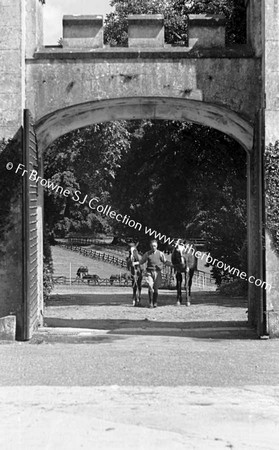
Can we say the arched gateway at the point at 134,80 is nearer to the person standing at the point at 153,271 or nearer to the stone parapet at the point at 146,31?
the stone parapet at the point at 146,31

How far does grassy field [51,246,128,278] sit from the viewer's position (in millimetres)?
54406

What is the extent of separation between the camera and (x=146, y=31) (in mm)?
13562

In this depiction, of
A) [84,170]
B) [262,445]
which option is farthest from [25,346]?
[84,170]

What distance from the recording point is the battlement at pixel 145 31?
13547mm

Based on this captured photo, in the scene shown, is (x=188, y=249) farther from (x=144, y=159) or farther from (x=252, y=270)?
(x=252, y=270)

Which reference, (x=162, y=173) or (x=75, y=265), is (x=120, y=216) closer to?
(x=162, y=173)

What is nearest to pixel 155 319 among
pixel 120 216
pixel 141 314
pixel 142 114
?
pixel 141 314

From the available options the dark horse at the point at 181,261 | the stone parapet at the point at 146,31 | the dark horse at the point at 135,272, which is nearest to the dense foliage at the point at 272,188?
the stone parapet at the point at 146,31

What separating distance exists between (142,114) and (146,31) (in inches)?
65.3

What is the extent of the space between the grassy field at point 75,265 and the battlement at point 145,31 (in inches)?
1552

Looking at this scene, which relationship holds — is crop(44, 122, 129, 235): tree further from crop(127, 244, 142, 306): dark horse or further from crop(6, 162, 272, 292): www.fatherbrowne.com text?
crop(127, 244, 142, 306): dark horse

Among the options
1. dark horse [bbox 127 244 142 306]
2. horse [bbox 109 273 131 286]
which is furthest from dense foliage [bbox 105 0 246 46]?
horse [bbox 109 273 131 286]

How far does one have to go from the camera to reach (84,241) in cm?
6988

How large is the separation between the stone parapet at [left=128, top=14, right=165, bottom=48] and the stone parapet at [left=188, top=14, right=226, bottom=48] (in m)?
0.51
